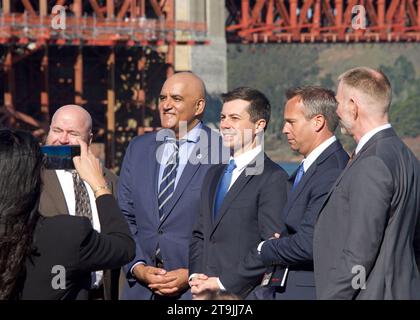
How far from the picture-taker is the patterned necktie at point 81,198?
7078mm

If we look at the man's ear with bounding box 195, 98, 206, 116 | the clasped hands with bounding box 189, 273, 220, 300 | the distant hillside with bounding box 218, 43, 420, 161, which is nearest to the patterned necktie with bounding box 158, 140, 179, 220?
the man's ear with bounding box 195, 98, 206, 116

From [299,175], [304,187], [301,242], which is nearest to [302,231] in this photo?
[301,242]

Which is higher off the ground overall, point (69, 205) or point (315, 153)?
point (315, 153)

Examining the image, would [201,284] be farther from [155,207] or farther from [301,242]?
[155,207]

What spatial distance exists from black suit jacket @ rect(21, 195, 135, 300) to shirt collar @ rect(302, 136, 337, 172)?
234 cm

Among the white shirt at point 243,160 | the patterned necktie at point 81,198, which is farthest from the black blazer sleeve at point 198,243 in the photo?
the patterned necktie at point 81,198

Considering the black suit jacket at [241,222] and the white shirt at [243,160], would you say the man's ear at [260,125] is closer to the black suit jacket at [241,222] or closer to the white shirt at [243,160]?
the white shirt at [243,160]

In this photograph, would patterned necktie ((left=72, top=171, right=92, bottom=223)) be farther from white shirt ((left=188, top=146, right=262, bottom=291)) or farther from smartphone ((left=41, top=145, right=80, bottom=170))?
smartphone ((left=41, top=145, right=80, bottom=170))

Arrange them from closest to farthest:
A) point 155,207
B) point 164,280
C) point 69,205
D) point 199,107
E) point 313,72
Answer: point 69,205
point 164,280
point 155,207
point 199,107
point 313,72

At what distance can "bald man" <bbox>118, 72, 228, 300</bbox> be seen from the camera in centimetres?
783

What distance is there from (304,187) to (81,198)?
1.56 meters

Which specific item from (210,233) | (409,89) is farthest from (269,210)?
(409,89)

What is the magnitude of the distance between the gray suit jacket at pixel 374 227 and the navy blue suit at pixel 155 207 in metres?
2.10

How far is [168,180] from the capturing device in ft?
26.5
